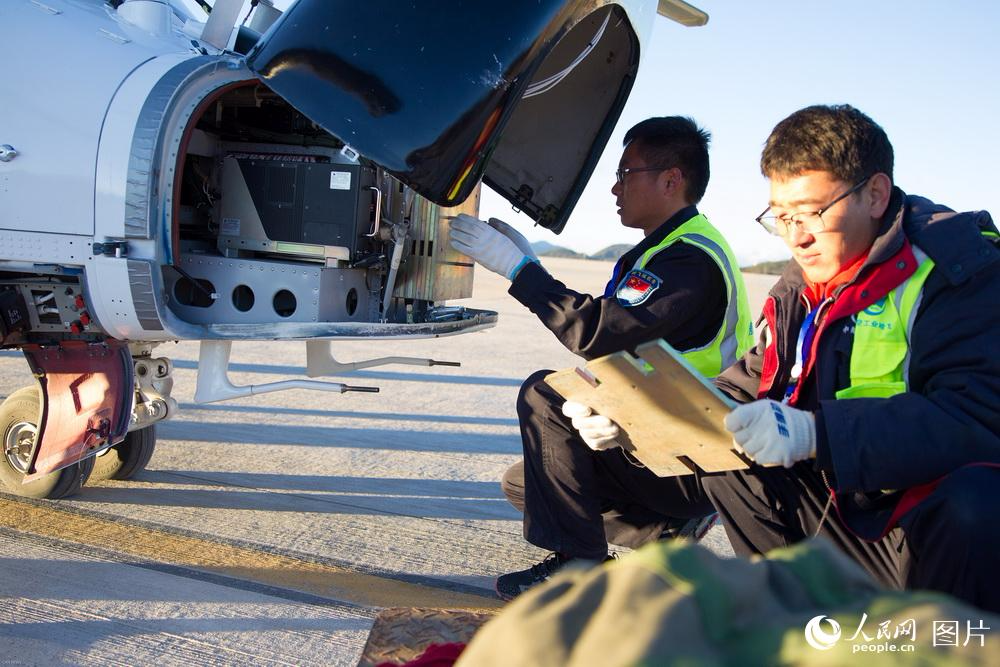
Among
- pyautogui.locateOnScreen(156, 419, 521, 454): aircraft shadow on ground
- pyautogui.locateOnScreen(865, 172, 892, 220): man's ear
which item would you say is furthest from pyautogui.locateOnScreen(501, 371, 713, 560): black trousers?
pyautogui.locateOnScreen(156, 419, 521, 454): aircraft shadow on ground

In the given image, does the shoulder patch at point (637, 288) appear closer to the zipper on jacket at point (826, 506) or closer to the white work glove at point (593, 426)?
the white work glove at point (593, 426)

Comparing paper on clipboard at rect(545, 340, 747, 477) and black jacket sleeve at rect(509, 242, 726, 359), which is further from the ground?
black jacket sleeve at rect(509, 242, 726, 359)

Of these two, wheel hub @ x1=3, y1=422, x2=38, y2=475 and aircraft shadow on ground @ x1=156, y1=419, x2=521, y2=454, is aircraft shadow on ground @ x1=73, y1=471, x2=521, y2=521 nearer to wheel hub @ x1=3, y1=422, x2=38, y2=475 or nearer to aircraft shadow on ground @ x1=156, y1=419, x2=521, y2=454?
wheel hub @ x1=3, y1=422, x2=38, y2=475

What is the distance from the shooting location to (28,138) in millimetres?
3420

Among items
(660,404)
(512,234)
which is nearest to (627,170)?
(512,234)

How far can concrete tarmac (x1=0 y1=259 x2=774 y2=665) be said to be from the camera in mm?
2742

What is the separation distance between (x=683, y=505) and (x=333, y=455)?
275 centimetres

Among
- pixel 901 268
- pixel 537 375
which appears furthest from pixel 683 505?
pixel 901 268

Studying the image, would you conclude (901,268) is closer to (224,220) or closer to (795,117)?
(795,117)

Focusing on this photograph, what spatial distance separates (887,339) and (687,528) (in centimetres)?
140

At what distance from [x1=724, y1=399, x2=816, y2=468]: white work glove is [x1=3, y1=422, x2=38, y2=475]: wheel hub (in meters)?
3.66

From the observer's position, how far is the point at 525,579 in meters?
3.14

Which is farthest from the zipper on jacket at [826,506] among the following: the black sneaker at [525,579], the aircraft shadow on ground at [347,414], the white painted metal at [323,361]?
the aircraft shadow on ground at [347,414]

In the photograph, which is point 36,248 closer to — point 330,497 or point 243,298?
point 243,298
